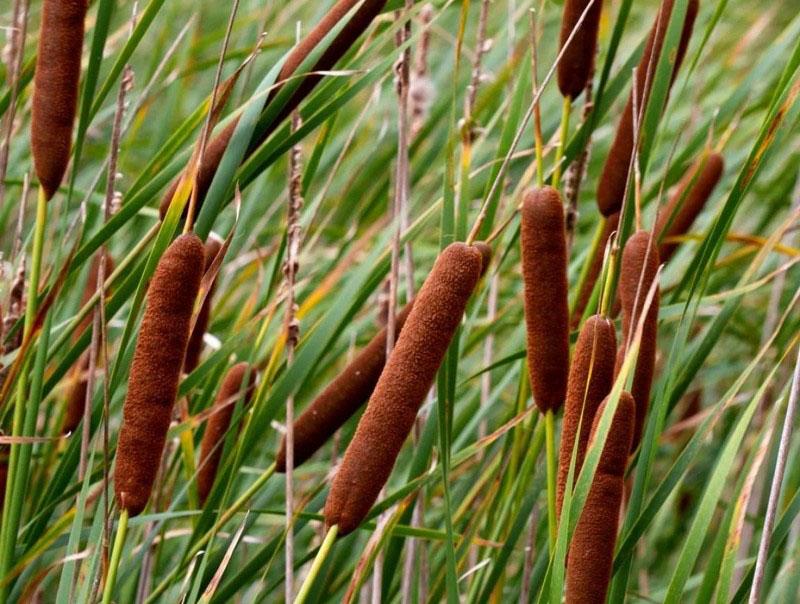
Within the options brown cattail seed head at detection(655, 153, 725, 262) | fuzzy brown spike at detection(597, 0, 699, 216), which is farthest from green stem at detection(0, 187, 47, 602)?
brown cattail seed head at detection(655, 153, 725, 262)

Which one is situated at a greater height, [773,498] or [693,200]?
[693,200]

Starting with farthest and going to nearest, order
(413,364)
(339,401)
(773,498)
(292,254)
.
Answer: (292,254)
(339,401)
(773,498)
(413,364)

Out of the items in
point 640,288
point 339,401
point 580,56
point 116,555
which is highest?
point 580,56

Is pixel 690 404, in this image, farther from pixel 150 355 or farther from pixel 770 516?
pixel 150 355

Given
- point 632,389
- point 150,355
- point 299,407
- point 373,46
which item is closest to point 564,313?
point 632,389

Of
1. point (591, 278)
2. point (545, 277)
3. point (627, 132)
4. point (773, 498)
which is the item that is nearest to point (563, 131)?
point (627, 132)

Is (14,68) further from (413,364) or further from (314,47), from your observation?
(413,364)
